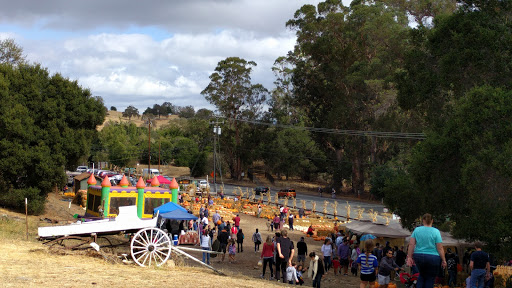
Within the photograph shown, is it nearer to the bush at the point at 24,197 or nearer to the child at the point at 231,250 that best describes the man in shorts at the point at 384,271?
the child at the point at 231,250

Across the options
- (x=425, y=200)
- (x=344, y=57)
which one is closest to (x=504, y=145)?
(x=425, y=200)

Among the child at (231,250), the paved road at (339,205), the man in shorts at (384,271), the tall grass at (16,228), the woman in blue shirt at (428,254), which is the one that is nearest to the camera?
the woman in blue shirt at (428,254)

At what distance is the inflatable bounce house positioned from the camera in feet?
79.6

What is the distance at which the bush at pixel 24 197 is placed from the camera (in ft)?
97.7

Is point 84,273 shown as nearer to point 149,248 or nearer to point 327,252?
point 149,248

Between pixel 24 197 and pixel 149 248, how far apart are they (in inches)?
728

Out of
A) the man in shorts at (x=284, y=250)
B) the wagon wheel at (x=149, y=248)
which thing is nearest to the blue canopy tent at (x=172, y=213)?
the wagon wheel at (x=149, y=248)

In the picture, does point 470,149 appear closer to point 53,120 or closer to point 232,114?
point 53,120

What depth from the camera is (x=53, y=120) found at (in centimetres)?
3062

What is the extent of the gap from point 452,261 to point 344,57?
4386cm

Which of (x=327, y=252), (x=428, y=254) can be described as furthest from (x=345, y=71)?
(x=428, y=254)

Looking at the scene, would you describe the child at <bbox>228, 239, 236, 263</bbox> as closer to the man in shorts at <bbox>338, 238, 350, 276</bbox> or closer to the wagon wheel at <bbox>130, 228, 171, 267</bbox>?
the man in shorts at <bbox>338, 238, 350, 276</bbox>

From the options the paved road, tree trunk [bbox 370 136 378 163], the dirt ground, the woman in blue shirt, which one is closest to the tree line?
tree trunk [bbox 370 136 378 163]

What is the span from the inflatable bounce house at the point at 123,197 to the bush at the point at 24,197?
6.13m
